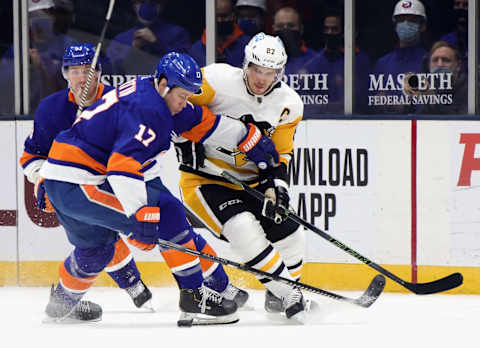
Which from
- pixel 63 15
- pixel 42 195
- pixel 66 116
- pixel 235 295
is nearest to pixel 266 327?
pixel 235 295

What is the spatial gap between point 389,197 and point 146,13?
66.3 inches

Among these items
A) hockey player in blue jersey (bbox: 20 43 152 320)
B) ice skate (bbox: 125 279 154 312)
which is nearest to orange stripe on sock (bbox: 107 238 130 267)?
ice skate (bbox: 125 279 154 312)

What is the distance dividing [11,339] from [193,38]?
7.22 feet

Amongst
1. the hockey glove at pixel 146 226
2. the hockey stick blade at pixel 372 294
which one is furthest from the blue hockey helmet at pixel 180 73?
the hockey stick blade at pixel 372 294

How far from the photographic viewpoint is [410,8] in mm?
4789

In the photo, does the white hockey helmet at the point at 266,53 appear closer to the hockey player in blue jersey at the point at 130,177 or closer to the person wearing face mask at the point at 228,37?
the hockey player in blue jersey at the point at 130,177

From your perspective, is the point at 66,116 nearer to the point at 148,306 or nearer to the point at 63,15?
the point at 148,306

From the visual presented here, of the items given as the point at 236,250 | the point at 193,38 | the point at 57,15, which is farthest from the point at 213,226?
the point at 57,15

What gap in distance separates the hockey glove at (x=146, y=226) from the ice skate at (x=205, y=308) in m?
0.32

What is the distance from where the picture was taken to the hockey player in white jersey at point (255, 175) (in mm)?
3545

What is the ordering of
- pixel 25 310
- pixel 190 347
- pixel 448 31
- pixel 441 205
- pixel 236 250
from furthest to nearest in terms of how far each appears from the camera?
pixel 448 31, pixel 441 205, pixel 25 310, pixel 236 250, pixel 190 347

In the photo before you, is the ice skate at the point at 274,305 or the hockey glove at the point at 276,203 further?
the ice skate at the point at 274,305

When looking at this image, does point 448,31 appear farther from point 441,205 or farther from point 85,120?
point 85,120

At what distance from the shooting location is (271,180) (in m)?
3.70
